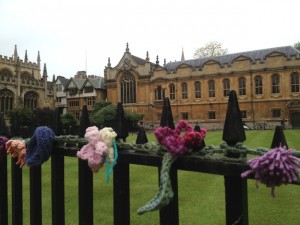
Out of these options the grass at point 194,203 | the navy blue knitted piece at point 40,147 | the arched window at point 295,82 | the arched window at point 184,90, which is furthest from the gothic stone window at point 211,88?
the navy blue knitted piece at point 40,147

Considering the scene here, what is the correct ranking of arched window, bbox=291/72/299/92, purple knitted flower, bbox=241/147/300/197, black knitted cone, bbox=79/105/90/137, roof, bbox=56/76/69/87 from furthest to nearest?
roof, bbox=56/76/69/87 → arched window, bbox=291/72/299/92 → black knitted cone, bbox=79/105/90/137 → purple knitted flower, bbox=241/147/300/197

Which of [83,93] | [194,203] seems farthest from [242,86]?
[194,203]

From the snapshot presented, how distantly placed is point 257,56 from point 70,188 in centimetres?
3700

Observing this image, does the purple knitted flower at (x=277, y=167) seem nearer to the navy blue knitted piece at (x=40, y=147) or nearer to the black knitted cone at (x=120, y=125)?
the black knitted cone at (x=120, y=125)

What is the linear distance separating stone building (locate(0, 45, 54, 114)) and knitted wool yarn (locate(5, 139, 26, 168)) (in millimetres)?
35264

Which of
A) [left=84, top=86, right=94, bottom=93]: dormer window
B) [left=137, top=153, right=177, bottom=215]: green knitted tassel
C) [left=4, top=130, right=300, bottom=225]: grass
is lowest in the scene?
[left=4, top=130, right=300, bottom=225]: grass

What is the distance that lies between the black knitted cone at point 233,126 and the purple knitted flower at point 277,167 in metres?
0.23

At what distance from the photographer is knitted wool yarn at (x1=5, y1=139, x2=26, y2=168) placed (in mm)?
2348

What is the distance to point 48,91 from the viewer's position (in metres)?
48.4

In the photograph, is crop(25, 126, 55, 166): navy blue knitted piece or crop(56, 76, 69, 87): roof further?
crop(56, 76, 69, 87): roof

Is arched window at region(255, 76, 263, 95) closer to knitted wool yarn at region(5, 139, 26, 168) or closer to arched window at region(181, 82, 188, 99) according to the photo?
arched window at region(181, 82, 188, 99)

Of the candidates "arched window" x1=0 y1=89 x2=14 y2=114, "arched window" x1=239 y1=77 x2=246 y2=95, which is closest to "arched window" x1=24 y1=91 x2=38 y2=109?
"arched window" x1=0 y1=89 x2=14 y2=114

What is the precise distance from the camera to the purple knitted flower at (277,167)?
1045mm

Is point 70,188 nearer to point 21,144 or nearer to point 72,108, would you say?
point 21,144
